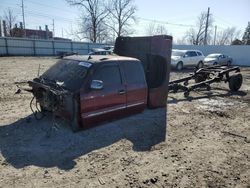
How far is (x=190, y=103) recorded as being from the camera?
860 centimetres

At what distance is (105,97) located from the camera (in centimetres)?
545

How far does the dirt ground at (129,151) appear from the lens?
370 centimetres

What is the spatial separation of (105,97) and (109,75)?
56 centimetres

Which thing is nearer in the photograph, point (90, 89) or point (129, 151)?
point (129, 151)

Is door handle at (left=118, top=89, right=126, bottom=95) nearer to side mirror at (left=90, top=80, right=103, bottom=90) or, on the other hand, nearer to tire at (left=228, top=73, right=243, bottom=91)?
side mirror at (left=90, top=80, right=103, bottom=90)

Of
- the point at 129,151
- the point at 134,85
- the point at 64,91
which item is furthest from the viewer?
the point at 134,85

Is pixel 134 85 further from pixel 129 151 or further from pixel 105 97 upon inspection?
pixel 129 151

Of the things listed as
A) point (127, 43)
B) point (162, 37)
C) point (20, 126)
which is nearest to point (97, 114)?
point (20, 126)

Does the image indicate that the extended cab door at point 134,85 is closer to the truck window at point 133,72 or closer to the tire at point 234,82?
the truck window at point 133,72

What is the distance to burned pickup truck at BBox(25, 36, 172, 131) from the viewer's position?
499 centimetres

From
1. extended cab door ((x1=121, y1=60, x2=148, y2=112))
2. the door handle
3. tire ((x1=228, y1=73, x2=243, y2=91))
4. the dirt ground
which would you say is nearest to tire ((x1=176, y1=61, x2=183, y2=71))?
tire ((x1=228, y1=73, x2=243, y2=91))

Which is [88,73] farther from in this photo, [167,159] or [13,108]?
[13,108]

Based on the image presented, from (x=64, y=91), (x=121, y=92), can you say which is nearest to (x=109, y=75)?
(x=121, y=92)

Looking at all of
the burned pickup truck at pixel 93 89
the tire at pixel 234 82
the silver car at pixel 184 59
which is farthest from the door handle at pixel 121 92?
the silver car at pixel 184 59
